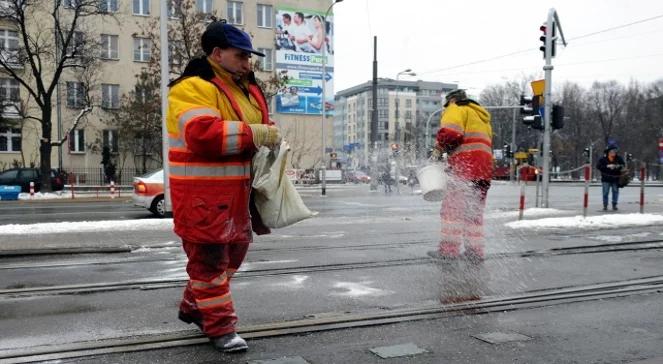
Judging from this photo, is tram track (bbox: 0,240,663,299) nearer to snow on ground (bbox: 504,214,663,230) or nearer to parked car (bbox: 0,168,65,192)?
snow on ground (bbox: 504,214,663,230)

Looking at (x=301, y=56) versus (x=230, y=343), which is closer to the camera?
(x=230, y=343)

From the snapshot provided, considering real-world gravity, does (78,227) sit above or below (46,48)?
below

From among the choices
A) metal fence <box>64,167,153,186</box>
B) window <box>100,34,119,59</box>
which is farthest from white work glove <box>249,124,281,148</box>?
window <box>100,34,119,59</box>

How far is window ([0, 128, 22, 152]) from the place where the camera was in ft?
137

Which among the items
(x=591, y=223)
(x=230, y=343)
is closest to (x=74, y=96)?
(x=591, y=223)

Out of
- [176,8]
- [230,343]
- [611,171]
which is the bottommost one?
[230,343]

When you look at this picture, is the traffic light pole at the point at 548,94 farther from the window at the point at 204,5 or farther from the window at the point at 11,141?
the window at the point at 11,141

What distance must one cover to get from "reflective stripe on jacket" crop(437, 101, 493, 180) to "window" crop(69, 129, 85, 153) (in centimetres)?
4075

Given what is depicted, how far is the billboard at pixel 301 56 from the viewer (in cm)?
4931

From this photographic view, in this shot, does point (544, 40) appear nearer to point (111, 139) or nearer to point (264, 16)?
point (111, 139)

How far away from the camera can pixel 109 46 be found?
144 feet

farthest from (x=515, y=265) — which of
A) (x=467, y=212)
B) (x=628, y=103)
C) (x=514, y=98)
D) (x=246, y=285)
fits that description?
(x=628, y=103)

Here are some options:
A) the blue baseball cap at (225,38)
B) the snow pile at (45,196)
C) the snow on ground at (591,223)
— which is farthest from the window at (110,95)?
the blue baseball cap at (225,38)

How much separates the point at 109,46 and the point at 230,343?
145 ft
